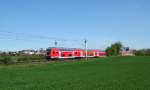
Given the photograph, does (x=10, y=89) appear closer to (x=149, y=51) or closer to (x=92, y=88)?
(x=92, y=88)

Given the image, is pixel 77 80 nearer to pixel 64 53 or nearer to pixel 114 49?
pixel 64 53

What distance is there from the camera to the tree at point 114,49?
14368 cm

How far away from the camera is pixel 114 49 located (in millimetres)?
145125

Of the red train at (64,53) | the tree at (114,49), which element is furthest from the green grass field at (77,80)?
the tree at (114,49)

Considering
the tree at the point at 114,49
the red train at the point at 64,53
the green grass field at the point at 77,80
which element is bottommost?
the green grass field at the point at 77,80

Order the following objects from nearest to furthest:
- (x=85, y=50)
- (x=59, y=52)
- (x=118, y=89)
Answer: (x=118, y=89) < (x=59, y=52) < (x=85, y=50)

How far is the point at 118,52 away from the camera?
151 metres

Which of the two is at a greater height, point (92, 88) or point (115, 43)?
point (115, 43)

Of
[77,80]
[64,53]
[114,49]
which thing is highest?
[114,49]

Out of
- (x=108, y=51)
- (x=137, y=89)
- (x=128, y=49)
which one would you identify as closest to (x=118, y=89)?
(x=137, y=89)

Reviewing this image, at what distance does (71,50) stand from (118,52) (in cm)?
8469

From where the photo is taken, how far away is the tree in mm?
143675

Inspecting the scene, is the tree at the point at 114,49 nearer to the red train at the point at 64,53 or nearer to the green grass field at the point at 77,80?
the red train at the point at 64,53

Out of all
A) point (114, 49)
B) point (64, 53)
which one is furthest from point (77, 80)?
point (114, 49)
